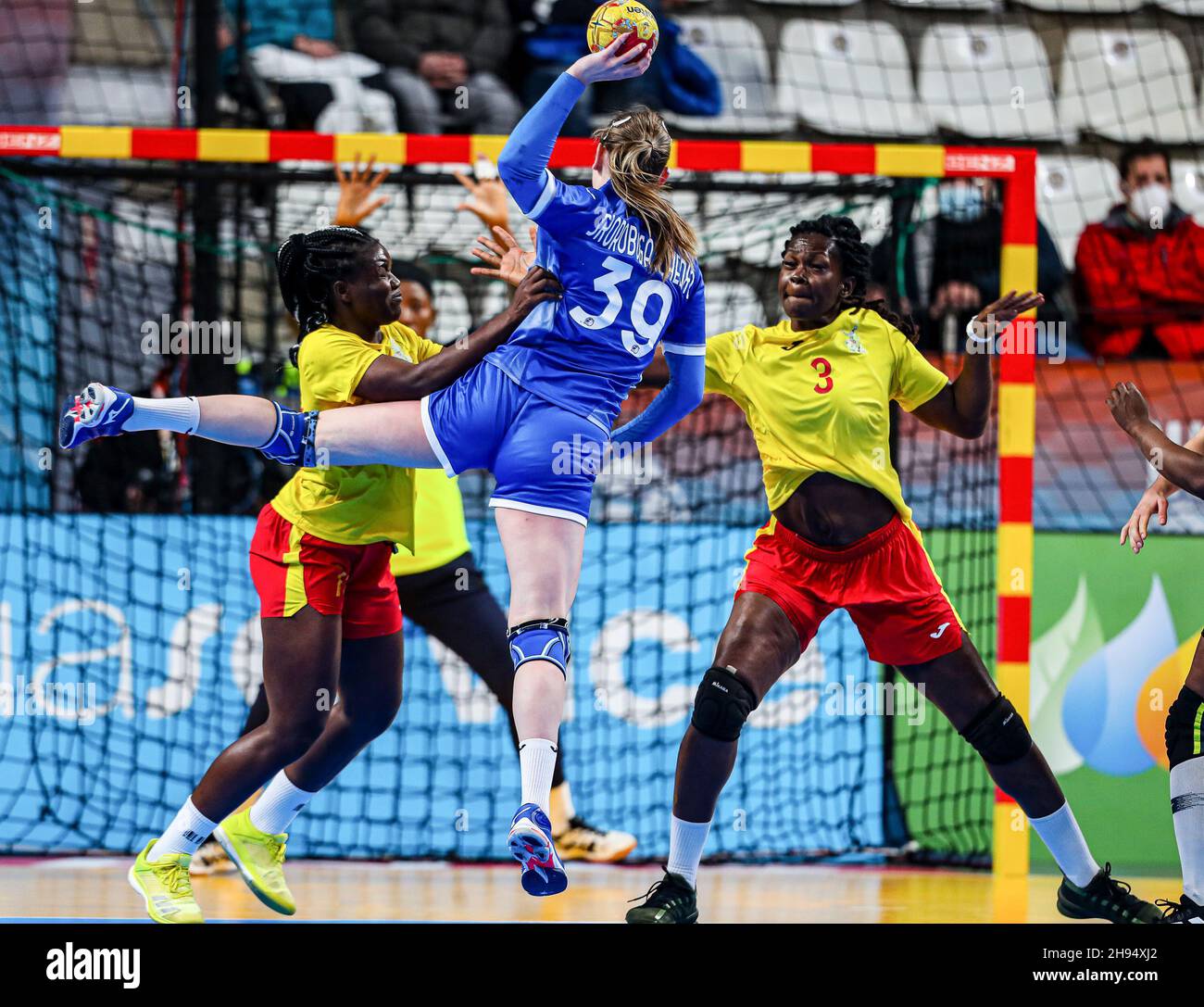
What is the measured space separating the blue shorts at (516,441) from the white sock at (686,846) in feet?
3.58

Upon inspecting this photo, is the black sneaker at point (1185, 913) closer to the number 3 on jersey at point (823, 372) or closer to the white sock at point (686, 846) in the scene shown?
the white sock at point (686, 846)

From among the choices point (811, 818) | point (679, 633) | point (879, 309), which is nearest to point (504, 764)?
point (679, 633)

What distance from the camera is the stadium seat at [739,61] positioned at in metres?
10.3

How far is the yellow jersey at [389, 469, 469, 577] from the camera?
5922mm

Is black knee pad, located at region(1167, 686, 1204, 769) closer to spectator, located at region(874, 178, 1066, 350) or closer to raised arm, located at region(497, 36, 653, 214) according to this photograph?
raised arm, located at region(497, 36, 653, 214)

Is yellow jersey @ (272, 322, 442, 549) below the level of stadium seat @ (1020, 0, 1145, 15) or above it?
below

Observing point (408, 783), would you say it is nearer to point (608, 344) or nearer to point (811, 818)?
point (811, 818)

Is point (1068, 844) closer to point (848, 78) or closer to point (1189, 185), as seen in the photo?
point (1189, 185)

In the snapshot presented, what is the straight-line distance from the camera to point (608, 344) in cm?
449

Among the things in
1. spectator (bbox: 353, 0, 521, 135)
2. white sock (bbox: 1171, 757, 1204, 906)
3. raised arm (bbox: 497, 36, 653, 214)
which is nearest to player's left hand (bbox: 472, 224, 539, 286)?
raised arm (bbox: 497, 36, 653, 214)

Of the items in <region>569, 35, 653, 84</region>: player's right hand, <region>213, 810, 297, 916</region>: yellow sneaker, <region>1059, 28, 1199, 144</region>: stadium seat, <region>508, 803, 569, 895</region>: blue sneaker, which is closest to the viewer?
<region>508, 803, 569, 895</region>: blue sneaker

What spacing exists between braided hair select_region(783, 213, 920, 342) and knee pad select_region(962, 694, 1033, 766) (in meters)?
1.29

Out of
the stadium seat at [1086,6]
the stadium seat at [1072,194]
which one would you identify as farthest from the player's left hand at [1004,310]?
the stadium seat at [1086,6]

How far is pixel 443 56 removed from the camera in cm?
941
